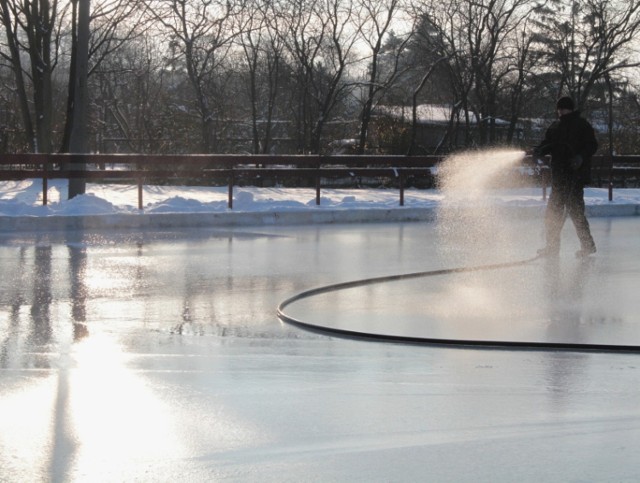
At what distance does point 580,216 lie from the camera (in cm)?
1202

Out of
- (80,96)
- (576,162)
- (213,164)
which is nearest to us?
(576,162)

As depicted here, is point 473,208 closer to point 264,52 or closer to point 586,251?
point 586,251

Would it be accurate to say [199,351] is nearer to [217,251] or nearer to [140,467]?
[140,467]

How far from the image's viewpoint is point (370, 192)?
24766 mm

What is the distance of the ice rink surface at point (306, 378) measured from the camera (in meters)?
4.13

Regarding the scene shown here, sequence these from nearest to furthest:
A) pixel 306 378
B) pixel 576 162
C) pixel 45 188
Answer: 1. pixel 306 378
2. pixel 576 162
3. pixel 45 188

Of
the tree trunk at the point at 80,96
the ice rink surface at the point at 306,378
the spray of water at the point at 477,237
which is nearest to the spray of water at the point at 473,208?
the spray of water at the point at 477,237

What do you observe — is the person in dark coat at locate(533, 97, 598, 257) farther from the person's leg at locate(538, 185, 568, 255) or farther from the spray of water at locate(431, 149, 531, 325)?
the spray of water at locate(431, 149, 531, 325)

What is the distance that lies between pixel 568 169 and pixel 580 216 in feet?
1.76

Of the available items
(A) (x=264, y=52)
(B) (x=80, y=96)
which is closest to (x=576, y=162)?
(B) (x=80, y=96)

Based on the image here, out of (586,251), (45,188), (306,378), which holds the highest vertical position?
(45,188)

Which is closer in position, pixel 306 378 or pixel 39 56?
pixel 306 378

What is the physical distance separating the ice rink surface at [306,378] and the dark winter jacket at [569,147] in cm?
142

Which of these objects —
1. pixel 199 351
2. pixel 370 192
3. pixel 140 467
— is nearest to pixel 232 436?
pixel 140 467
